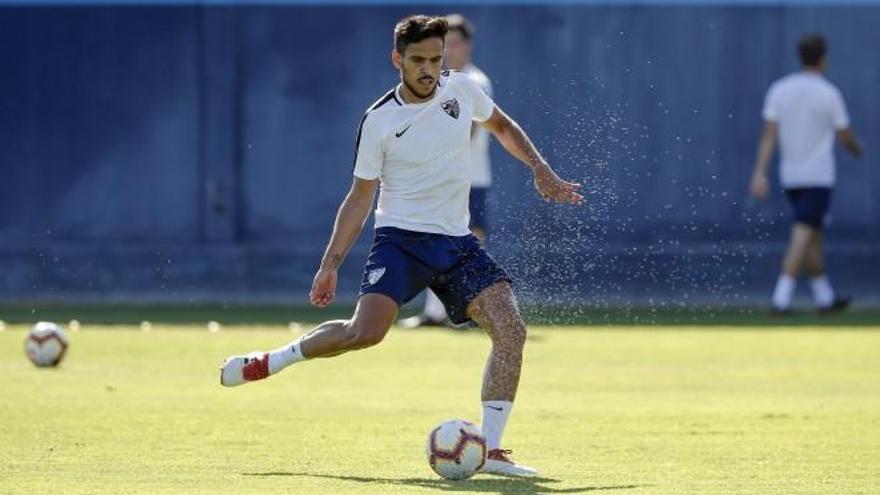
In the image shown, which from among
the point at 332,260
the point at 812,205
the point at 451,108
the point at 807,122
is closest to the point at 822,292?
the point at 812,205

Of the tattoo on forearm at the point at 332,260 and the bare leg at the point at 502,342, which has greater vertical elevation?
the tattoo on forearm at the point at 332,260

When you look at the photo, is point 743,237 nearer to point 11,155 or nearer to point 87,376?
point 11,155

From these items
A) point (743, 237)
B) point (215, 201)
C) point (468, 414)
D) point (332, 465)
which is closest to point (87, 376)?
point (468, 414)

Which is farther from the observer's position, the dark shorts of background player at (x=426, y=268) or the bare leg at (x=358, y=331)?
the dark shorts of background player at (x=426, y=268)

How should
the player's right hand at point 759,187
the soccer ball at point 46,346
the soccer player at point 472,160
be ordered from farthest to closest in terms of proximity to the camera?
the player's right hand at point 759,187 < the soccer player at point 472,160 < the soccer ball at point 46,346

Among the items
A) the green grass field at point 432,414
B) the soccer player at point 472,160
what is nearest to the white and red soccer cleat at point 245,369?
the green grass field at point 432,414

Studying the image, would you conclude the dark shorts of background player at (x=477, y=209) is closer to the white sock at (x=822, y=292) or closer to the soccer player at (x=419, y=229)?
the white sock at (x=822, y=292)

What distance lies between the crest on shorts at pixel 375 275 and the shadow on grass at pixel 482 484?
3.46 feet

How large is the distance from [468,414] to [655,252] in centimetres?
1018

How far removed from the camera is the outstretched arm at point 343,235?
1039 centimetres

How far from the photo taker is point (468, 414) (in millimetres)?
13078

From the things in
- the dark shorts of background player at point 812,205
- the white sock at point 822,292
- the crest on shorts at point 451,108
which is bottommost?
the white sock at point 822,292

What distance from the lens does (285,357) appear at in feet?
35.0

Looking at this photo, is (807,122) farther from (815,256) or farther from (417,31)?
(417,31)
